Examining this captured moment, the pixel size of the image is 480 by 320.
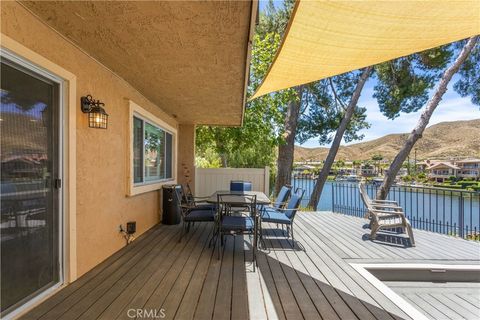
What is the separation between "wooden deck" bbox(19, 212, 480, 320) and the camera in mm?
2139

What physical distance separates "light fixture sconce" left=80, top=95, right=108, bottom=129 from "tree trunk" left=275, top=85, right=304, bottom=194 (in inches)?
301

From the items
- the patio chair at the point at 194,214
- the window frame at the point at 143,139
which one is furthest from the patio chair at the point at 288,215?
the window frame at the point at 143,139

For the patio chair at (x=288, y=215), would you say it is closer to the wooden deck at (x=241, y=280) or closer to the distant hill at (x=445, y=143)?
the wooden deck at (x=241, y=280)

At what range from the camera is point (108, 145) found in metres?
3.24

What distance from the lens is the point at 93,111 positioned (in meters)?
2.79

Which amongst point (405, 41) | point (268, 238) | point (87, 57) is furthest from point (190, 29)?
point (268, 238)

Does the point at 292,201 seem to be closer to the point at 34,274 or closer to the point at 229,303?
the point at 229,303

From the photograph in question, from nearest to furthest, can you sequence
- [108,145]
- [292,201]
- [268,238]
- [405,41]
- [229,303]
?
[229,303], [405,41], [108,145], [292,201], [268,238]

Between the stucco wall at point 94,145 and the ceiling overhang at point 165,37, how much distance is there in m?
0.12

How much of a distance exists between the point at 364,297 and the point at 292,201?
1792mm

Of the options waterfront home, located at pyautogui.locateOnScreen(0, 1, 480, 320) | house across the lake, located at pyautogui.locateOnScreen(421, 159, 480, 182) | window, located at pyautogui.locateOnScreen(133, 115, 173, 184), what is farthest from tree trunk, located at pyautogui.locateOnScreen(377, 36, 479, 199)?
house across the lake, located at pyautogui.locateOnScreen(421, 159, 480, 182)

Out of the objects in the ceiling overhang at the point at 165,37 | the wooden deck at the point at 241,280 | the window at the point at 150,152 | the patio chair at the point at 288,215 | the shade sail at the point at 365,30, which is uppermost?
the shade sail at the point at 365,30

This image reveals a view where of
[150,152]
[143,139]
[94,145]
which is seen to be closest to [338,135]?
[150,152]

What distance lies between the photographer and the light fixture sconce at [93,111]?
2717mm
